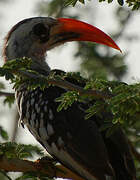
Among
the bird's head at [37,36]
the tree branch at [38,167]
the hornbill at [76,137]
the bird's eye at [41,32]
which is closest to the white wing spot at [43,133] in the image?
Result: the hornbill at [76,137]

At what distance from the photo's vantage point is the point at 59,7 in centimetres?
757

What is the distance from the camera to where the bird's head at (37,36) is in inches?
263

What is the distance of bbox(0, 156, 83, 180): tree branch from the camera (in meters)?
4.58

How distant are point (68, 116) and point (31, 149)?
541 millimetres

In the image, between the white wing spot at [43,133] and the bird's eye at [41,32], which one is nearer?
the white wing spot at [43,133]

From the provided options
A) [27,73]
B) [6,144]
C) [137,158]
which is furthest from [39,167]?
[27,73]

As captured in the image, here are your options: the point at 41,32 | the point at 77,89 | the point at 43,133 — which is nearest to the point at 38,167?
the point at 43,133

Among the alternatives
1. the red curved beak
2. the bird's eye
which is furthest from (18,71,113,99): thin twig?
the bird's eye

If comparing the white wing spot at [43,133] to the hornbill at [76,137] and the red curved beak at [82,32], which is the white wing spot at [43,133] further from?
the red curved beak at [82,32]

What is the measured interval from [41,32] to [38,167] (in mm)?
2742

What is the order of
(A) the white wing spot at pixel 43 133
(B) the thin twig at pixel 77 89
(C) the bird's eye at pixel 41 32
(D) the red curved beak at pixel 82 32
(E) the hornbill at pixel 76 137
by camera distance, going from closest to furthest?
(B) the thin twig at pixel 77 89 → (E) the hornbill at pixel 76 137 → (A) the white wing spot at pixel 43 133 → (D) the red curved beak at pixel 82 32 → (C) the bird's eye at pixel 41 32

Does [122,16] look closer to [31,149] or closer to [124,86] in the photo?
[31,149]

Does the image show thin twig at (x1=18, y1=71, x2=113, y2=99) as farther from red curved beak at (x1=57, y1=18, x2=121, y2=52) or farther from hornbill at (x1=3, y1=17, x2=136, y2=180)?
red curved beak at (x1=57, y1=18, x2=121, y2=52)

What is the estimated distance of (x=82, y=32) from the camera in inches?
250
